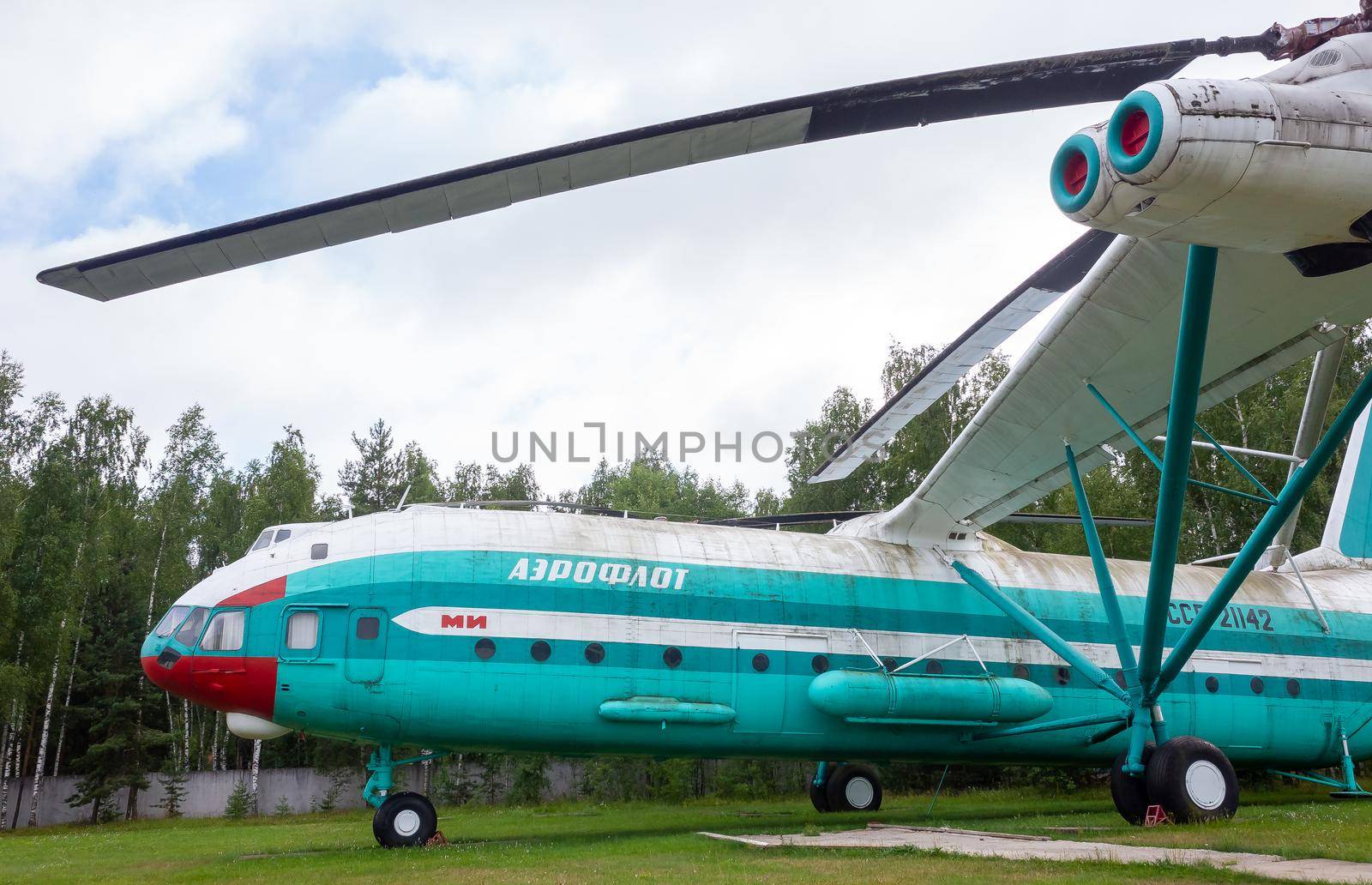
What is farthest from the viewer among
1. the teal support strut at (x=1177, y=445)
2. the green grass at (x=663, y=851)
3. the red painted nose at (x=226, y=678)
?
the red painted nose at (x=226, y=678)

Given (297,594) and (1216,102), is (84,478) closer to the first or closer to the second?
(297,594)

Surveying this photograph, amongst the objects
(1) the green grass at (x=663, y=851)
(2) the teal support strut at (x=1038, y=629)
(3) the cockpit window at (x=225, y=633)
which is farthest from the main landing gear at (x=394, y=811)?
(2) the teal support strut at (x=1038, y=629)

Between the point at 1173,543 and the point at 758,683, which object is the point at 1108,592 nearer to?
the point at 1173,543

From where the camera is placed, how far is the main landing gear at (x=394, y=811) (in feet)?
49.0

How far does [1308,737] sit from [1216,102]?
57.9ft

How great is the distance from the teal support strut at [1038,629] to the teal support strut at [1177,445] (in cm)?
126

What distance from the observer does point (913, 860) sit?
37.3 ft

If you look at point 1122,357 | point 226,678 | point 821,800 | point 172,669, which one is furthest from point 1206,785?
point 172,669

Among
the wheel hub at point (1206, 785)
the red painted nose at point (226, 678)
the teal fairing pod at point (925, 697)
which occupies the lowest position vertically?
the wheel hub at point (1206, 785)

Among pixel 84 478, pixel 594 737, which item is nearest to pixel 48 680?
pixel 84 478

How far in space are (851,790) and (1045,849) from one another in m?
9.44

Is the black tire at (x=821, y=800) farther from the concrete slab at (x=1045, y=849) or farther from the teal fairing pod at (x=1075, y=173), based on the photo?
the teal fairing pod at (x=1075, y=173)

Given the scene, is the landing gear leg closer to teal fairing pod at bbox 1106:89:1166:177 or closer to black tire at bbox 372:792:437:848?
black tire at bbox 372:792:437:848

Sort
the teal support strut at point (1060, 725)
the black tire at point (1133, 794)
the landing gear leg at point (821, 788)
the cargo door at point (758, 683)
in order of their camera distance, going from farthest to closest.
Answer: the landing gear leg at point (821, 788), the teal support strut at point (1060, 725), the cargo door at point (758, 683), the black tire at point (1133, 794)
